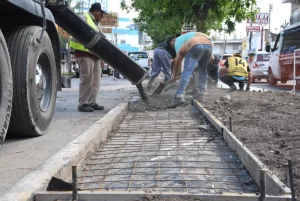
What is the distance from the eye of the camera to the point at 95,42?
19.5 ft

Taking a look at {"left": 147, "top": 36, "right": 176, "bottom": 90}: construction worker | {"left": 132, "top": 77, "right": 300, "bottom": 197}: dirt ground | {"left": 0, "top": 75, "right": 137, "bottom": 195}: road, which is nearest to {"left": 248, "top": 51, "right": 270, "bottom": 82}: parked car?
{"left": 147, "top": 36, "right": 176, "bottom": 90}: construction worker

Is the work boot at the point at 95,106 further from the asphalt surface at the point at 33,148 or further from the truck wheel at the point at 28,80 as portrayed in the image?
the truck wheel at the point at 28,80

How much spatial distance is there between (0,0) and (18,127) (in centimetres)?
126

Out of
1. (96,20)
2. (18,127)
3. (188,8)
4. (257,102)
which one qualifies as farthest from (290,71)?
(18,127)

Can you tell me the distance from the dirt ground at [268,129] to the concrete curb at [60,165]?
152 centimetres

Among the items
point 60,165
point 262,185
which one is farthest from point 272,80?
point 262,185

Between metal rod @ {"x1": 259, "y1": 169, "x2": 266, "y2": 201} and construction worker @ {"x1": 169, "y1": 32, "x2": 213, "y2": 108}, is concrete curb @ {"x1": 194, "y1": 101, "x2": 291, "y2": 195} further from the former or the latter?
construction worker @ {"x1": 169, "y1": 32, "x2": 213, "y2": 108}

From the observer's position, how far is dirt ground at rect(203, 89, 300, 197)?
11.6ft

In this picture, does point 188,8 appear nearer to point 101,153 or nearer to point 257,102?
point 257,102

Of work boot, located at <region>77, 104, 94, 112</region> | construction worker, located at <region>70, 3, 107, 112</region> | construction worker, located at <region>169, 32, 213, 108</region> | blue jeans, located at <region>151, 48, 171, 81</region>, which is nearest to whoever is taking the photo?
construction worker, located at <region>70, 3, 107, 112</region>

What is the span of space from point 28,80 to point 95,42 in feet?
6.53

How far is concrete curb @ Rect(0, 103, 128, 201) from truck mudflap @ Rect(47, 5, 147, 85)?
1474 mm

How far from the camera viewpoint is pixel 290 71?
1515 centimetres

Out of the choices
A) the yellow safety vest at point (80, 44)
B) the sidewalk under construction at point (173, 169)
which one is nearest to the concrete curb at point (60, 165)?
the sidewalk under construction at point (173, 169)
